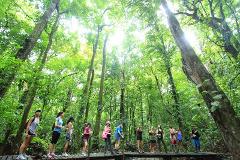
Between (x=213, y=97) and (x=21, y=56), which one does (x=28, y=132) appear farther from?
(x=213, y=97)

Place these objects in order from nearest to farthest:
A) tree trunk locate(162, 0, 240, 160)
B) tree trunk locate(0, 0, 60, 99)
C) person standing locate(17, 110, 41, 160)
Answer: tree trunk locate(162, 0, 240, 160) < person standing locate(17, 110, 41, 160) < tree trunk locate(0, 0, 60, 99)

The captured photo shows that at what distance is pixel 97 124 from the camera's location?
22594 mm

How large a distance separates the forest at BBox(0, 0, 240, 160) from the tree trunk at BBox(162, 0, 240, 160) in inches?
0.8

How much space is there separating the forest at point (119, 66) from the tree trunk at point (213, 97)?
0.02 meters

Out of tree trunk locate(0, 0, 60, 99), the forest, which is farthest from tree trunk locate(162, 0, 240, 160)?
tree trunk locate(0, 0, 60, 99)

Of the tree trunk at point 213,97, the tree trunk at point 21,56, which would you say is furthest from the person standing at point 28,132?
the tree trunk at point 213,97

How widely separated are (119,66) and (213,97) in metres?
26.7

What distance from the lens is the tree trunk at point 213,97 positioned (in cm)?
528

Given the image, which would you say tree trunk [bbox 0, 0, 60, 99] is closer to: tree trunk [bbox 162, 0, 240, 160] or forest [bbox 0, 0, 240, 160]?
forest [bbox 0, 0, 240, 160]

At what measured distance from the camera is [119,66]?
31.3m

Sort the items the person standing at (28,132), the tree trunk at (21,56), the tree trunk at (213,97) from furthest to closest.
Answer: the tree trunk at (21,56)
the person standing at (28,132)
the tree trunk at (213,97)

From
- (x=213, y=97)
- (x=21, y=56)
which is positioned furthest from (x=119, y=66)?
(x=213, y=97)

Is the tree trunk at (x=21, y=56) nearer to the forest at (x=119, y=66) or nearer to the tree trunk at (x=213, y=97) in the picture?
the forest at (x=119, y=66)

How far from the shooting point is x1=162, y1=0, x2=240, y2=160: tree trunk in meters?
5.28
